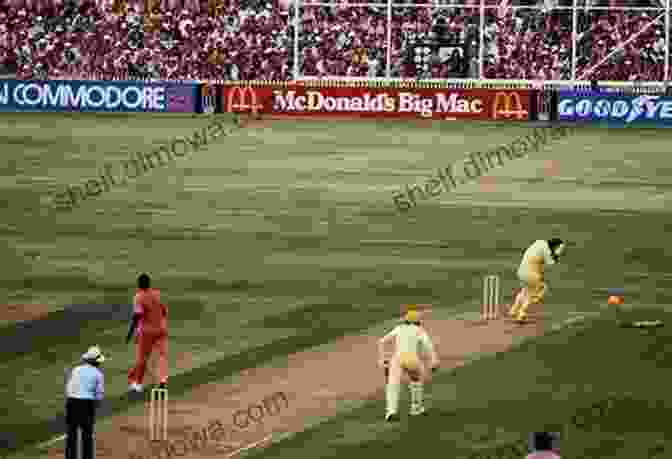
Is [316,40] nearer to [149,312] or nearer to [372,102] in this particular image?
[372,102]

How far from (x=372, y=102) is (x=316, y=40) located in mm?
4745

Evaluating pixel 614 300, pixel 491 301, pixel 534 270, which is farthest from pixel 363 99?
pixel 534 270

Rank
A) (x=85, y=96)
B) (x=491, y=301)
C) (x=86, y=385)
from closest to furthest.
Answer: (x=86, y=385)
(x=491, y=301)
(x=85, y=96)

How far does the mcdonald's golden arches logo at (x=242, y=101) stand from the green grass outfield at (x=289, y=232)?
2355 mm

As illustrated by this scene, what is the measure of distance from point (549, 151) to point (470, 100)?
25.8ft

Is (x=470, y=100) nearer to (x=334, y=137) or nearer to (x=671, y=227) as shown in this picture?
(x=334, y=137)

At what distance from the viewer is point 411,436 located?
23391mm

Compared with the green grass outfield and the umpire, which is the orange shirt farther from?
the umpire

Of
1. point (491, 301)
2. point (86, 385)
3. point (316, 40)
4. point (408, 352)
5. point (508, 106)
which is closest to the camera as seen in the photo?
point (86, 385)

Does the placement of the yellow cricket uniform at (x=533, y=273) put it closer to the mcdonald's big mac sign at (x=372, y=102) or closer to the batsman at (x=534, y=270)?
the batsman at (x=534, y=270)

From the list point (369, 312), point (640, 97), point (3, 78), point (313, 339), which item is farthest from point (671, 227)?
point (3, 78)

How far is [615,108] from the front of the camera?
6506 centimetres

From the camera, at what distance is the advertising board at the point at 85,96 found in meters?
68.6

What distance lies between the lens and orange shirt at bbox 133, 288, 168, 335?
2631cm
